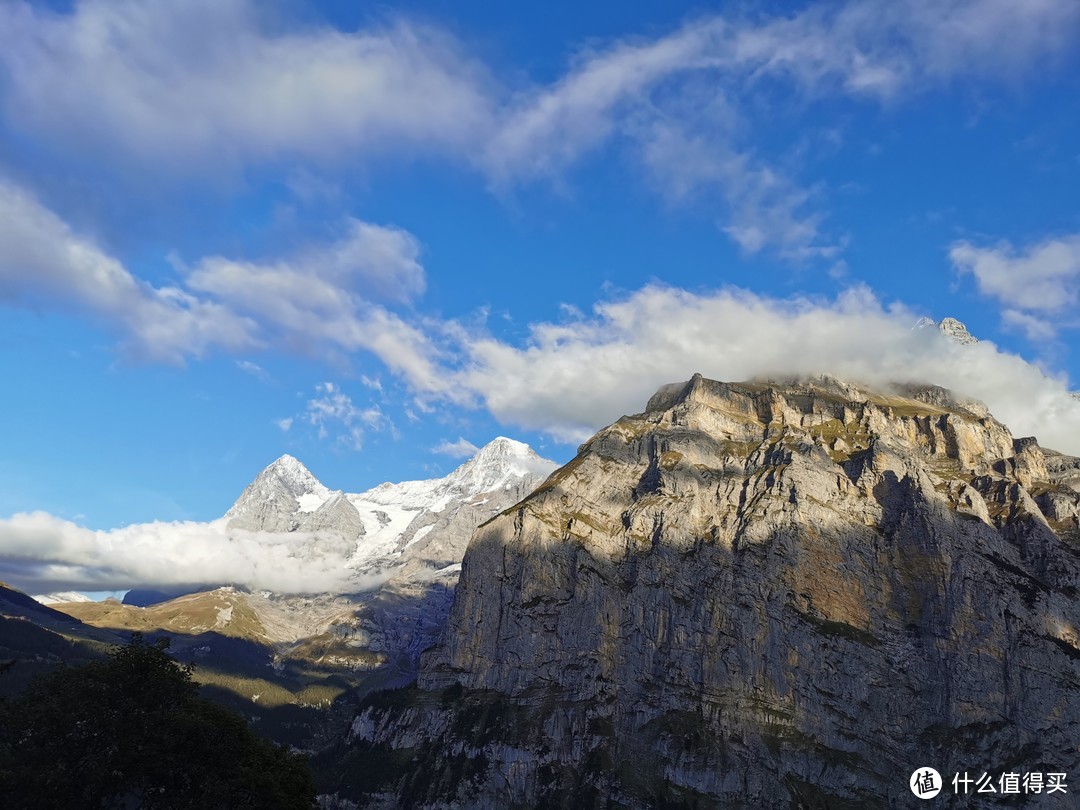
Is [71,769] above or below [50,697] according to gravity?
below

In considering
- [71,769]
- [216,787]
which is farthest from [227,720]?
[71,769]

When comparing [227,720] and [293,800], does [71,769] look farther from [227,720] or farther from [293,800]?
[293,800]

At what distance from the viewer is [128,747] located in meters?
92.3

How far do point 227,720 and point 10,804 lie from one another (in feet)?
74.3

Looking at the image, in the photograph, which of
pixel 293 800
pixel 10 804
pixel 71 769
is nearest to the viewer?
pixel 10 804

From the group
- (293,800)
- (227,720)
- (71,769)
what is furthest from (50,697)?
(293,800)

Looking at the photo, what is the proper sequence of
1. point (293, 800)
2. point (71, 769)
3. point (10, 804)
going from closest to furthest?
point (10, 804)
point (71, 769)
point (293, 800)

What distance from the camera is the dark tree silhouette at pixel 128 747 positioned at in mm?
88688

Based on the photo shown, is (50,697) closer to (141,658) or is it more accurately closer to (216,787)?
(141,658)

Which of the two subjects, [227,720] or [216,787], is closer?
[216,787]

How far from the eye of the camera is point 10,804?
83875 millimetres

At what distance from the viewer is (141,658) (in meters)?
101

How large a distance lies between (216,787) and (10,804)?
1882cm

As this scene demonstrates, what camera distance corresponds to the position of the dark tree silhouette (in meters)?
88.7
